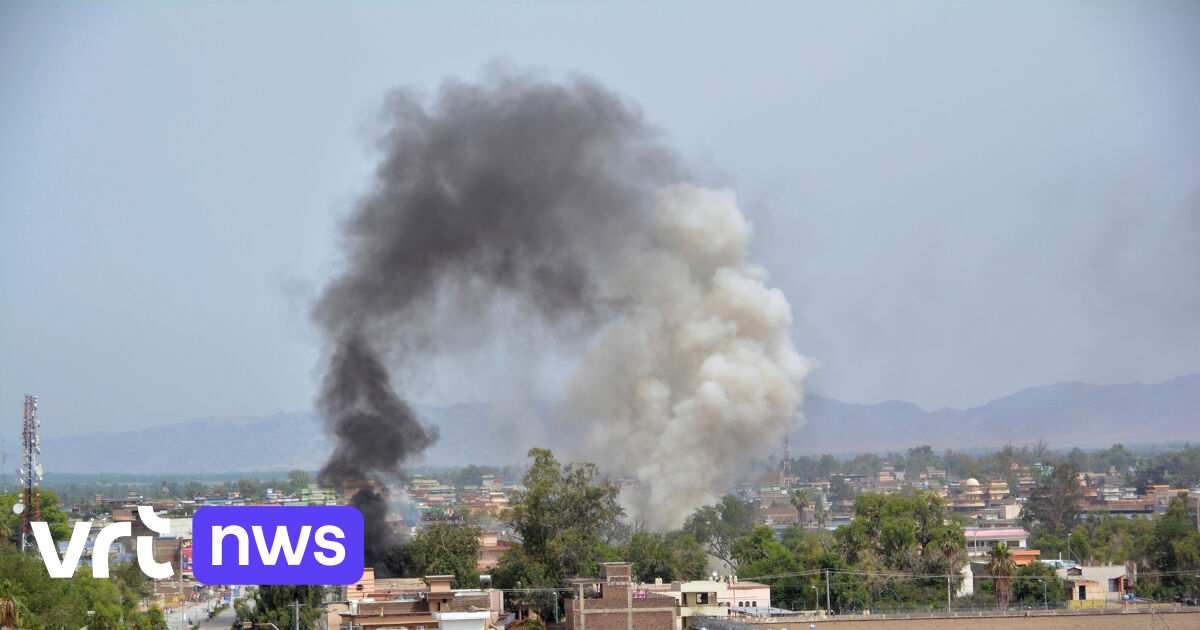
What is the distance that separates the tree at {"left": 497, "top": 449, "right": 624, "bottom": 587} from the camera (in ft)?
171

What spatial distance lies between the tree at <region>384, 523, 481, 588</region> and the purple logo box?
121 feet

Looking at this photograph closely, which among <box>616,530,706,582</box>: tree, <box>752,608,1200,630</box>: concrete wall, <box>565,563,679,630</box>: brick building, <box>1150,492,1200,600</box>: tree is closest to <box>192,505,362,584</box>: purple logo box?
<box>565,563,679,630</box>: brick building

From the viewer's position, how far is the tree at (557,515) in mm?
52031

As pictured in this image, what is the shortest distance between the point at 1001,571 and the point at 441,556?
2452 centimetres

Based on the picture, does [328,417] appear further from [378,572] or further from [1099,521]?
[1099,521]

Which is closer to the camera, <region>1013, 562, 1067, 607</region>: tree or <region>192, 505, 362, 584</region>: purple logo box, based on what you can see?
<region>192, 505, 362, 584</region>: purple logo box

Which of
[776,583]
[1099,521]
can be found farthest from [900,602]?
[1099,521]

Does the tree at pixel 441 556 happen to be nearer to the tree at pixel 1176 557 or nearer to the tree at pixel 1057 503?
the tree at pixel 1176 557

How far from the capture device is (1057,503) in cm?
10344

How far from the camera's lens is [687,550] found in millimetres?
65688

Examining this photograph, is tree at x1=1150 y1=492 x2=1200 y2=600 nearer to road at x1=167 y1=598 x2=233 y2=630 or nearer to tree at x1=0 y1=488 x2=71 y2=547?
road at x1=167 y1=598 x2=233 y2=630

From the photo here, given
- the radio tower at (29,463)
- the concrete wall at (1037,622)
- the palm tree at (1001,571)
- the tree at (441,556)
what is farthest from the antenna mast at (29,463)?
the palm tree at (1001,571)

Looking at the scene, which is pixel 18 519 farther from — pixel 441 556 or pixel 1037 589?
pixel 1037 589

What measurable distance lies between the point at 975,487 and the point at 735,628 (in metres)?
104
